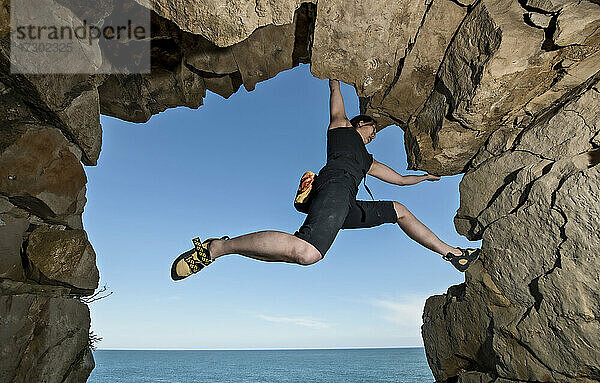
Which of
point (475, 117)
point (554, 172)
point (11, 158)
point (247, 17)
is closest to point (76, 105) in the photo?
point (11, 158)

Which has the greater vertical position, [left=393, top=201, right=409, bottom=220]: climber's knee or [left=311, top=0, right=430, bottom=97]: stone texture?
[left=311, top=0, right=430, bottom=97]: stone texture

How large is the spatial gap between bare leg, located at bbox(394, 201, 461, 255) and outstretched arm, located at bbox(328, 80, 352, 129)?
897 millimetres

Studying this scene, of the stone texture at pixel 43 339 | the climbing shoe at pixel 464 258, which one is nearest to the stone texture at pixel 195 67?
the stone texture at pixel 43 339

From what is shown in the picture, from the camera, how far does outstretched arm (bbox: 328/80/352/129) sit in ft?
11.9

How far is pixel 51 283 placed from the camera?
148 inches

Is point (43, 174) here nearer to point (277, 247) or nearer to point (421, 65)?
point (277, 247)

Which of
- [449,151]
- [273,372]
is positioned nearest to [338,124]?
[449,151]

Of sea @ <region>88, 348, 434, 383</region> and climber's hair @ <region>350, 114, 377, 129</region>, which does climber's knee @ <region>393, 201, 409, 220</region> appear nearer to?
climber's hair @ <region>350, 114, 377, 129</region>

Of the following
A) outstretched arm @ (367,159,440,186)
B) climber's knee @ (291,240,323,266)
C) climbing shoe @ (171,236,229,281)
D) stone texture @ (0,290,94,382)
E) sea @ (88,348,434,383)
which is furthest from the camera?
sea @ (88,348,434,383)

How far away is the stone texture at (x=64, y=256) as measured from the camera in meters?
3.62

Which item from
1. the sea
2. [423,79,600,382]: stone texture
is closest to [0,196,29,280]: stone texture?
[423,79,600,382]: stone texture

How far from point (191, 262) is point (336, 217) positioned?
115cm

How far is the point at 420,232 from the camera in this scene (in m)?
3.67

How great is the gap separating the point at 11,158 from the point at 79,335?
1.83 m
